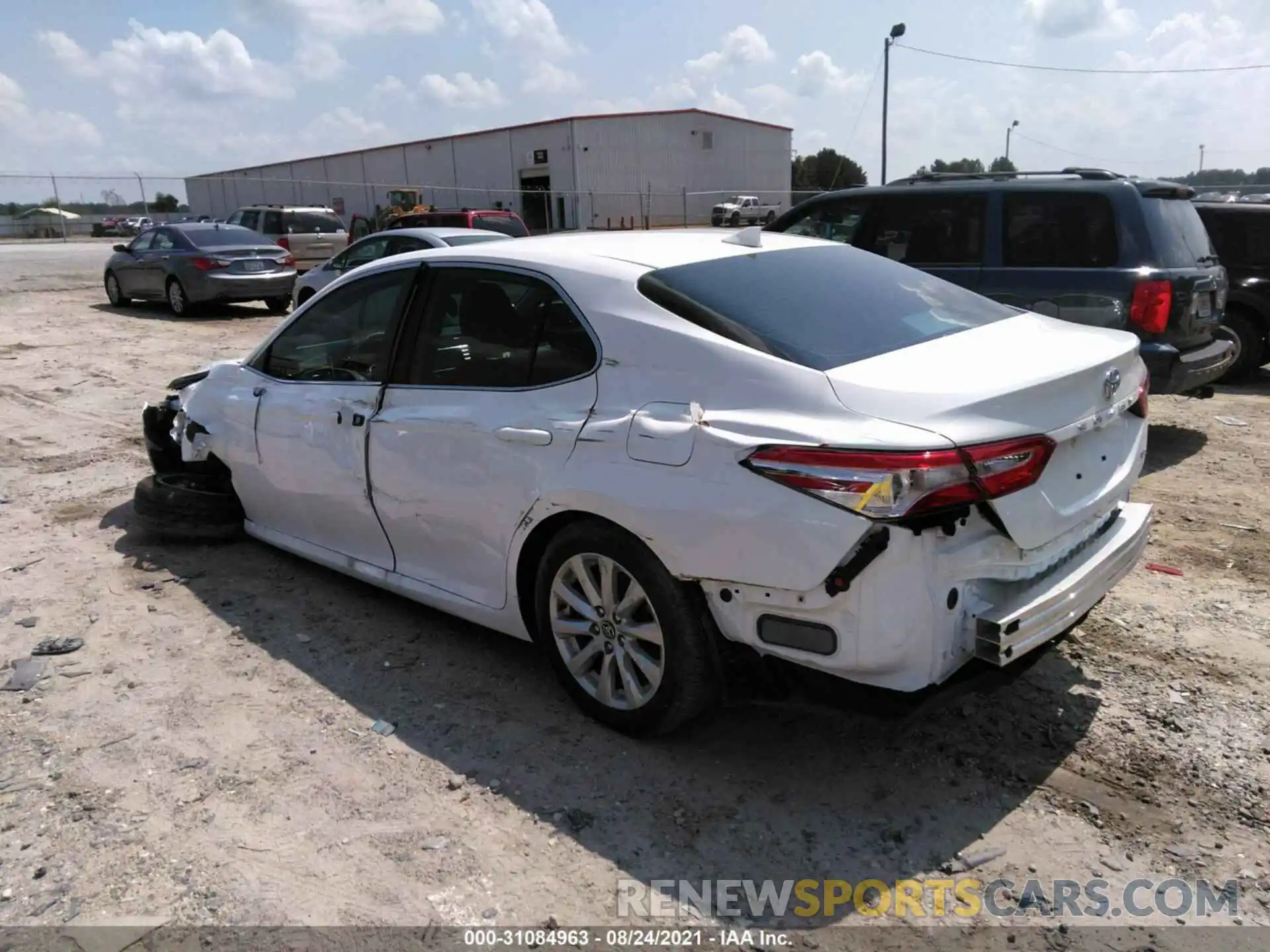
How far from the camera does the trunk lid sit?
8.99ft

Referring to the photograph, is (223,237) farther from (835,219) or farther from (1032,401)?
(1032,401)

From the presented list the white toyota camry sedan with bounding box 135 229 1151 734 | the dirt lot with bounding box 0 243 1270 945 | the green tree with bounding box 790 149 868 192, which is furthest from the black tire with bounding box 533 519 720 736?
the green tree with bounding box 790 149 868 192

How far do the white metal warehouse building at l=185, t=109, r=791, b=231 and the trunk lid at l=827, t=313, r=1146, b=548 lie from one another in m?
40.6

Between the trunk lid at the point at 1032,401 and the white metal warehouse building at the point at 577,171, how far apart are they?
4062cm

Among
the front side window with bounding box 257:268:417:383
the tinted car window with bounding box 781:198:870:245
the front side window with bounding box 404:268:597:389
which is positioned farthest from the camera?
the tinted car window with bounding box 781:198:870:245

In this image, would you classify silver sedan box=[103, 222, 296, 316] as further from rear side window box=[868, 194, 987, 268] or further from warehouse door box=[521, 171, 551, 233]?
warehouse door box=[521, 171, 551, 233]

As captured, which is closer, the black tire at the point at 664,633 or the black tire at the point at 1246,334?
the black tire at the point at 664,633

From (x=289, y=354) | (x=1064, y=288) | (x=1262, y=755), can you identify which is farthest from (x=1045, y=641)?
(x=1064, y=288)

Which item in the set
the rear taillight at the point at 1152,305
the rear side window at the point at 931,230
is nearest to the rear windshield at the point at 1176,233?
the rear taillight at the point at 1152,305

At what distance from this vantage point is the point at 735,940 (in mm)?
2514

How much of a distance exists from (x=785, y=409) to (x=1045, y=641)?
1080 millimetres

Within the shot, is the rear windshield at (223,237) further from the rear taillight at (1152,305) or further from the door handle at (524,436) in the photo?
the door handle at (524,436)
